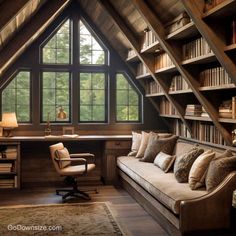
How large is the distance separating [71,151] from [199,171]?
3.36 metres

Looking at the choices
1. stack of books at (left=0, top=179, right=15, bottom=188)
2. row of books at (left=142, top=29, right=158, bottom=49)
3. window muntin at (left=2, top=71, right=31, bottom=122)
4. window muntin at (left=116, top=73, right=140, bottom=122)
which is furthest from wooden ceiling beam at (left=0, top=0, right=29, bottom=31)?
window muntin at (left=116, top=73, right=140, bottom=122)

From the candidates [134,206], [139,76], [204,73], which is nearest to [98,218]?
[134,206]

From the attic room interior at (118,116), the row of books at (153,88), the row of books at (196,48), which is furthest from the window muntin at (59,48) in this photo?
the row of books at (196,48)

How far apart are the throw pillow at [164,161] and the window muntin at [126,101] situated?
193cm

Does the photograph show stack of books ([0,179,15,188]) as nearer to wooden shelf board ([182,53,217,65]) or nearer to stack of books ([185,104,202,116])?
stack of books ([185,104,202,116])

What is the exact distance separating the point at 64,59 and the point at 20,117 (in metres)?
1.37

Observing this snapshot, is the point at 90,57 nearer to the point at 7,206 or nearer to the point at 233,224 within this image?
the point at 7,206

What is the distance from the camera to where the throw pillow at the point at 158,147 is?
5.44 meters

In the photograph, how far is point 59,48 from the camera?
22.4ft

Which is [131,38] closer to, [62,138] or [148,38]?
[148,38]

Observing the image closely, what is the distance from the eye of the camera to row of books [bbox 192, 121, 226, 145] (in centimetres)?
456

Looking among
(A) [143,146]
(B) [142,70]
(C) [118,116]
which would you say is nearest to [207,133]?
(A) [143,146]

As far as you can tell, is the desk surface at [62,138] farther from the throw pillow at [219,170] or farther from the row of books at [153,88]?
the throw pillow at [219,170]

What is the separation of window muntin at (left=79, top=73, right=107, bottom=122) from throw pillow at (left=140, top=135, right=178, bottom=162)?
163 centimetres
